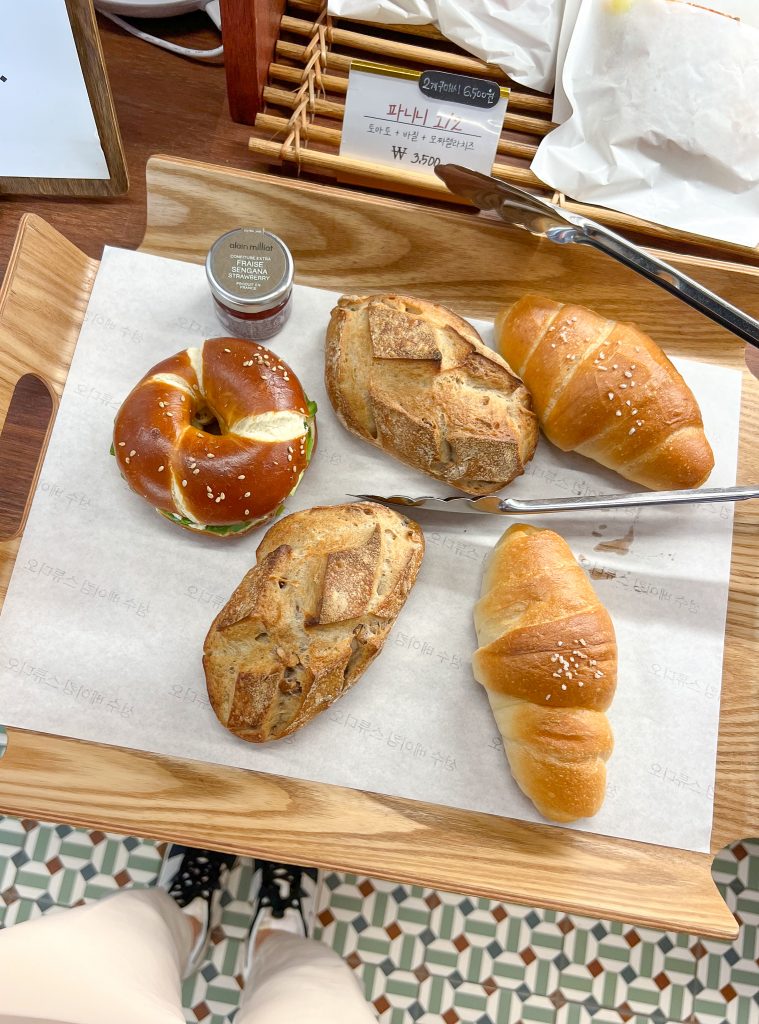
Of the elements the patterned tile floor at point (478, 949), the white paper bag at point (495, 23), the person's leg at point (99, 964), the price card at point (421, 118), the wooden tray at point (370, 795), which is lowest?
the patterned tile floor at point (478, 949)

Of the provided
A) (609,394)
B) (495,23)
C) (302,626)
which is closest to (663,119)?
(495,23)

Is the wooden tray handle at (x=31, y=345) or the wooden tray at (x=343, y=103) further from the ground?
the wooden tray at (x=343, y=103)

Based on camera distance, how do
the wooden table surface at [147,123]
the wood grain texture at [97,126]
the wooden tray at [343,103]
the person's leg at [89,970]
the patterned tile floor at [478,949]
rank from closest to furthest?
the person's leg at [89,970] → the wood grain texture at [97,126] → the wooden tray at [343,103] → the wooden table surface at [147,123] → the patterned tile floor at [478,949]

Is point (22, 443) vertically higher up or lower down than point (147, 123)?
lower down

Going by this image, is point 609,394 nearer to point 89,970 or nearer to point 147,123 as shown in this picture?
point 147,123

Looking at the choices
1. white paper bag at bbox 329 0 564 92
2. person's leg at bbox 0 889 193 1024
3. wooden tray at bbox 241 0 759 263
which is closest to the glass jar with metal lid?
wooden tray at bbox 241 0 759 263

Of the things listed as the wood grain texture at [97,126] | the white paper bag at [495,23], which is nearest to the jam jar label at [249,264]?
the wood grain texture at [97,126]

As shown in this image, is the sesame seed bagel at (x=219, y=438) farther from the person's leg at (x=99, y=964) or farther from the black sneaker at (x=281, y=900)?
the black sneaker at (x=281, y=900)
